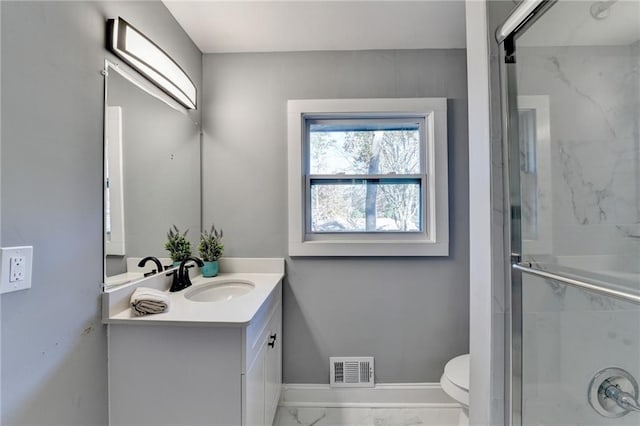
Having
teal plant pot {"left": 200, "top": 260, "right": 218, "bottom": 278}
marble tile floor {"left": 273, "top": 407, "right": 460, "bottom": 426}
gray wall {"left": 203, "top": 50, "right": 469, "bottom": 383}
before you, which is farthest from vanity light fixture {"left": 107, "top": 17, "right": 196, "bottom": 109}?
marble tile floor {"left": 273, "top": 407, "right": 460, "bottom": 426}

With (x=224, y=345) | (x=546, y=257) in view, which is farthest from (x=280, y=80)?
(x=546, y=257)

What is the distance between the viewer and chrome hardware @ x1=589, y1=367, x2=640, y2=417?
2.87ft

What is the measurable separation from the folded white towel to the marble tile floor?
1149 mm

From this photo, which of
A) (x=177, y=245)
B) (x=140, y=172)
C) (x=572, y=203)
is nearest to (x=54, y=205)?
(x=140, y=172)

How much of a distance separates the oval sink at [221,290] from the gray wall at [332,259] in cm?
25

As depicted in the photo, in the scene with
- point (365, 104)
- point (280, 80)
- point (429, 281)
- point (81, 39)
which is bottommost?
point (429, 281)

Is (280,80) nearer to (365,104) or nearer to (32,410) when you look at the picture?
(365,104)

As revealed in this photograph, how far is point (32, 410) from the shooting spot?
775mm

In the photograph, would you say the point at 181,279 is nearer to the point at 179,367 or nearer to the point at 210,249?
the point at 210,249

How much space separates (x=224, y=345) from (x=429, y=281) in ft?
4.47

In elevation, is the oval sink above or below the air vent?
above

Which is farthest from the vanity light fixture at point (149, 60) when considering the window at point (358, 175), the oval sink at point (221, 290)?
the oval sink at point (221, 290)

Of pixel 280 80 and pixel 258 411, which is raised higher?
pixel 280 80

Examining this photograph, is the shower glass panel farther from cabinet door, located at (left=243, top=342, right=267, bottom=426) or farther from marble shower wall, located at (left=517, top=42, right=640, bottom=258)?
cabinet door, located at (left=243, top=342, right=267, bottom=426)
